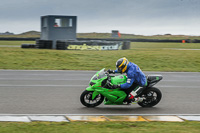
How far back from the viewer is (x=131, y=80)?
841 cm

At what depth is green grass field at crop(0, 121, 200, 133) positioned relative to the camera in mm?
6062

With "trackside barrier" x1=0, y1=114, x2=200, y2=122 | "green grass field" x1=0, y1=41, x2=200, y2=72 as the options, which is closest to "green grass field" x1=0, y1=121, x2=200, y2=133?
"trackside barrier" x1=0, y1=114, x2=200, y2=122

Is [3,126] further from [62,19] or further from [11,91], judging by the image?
[62,19]

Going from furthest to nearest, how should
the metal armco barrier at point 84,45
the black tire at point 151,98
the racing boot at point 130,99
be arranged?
the metal armco barrier at point 84,45
the black tire at point 151,98
the racing boot at point 130,99

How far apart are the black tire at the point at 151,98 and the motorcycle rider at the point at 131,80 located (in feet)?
0.92

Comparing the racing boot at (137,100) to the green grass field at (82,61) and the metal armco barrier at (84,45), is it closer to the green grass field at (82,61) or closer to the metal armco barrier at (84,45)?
the green grass field at (82,61)

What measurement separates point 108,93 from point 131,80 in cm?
65

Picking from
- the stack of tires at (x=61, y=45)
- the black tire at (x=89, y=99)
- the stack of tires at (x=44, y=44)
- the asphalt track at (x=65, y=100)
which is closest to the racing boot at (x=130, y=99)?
the asphalt track at (x=65, y=100)

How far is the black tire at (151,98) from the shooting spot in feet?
29.1

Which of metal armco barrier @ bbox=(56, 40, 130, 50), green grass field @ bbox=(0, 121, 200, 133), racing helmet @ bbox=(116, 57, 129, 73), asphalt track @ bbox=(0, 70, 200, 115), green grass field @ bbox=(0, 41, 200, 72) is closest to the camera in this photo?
green grass field @ bbox=(0, 121, 200, 133)

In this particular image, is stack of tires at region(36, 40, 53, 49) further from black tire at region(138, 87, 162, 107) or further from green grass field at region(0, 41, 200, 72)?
black tire at region(138, 87, 162, 107)

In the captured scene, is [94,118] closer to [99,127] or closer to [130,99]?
[99,127]

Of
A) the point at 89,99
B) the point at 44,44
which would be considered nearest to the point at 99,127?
the point at 89,99

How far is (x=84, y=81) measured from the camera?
14.1 m
